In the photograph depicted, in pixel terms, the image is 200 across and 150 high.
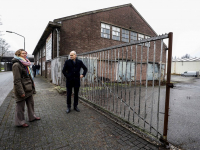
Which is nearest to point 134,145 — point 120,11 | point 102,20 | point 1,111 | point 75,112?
point 75,112

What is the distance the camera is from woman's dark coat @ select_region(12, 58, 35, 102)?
2.71 meters

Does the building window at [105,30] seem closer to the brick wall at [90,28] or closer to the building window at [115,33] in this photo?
the brick wall at [90,28]

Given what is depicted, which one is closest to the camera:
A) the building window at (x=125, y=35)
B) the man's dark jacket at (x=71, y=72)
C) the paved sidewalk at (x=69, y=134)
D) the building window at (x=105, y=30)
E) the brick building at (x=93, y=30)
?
the paved sidewalk at (x=69, y=134)

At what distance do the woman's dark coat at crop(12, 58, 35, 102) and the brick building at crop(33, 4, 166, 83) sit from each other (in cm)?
728

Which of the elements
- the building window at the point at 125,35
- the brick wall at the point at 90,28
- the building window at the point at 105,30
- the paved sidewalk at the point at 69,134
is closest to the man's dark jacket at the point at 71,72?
the paved sidewalk at the point at 69,134

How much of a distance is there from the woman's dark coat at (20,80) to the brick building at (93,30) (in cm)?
728

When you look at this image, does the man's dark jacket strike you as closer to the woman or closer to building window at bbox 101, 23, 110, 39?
the woman

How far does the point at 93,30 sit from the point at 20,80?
1005 centimetres

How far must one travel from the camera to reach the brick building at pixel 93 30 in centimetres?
1006

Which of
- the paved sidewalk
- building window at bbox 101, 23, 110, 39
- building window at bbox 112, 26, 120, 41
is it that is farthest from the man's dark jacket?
building window at bbox 112, 26, 120, 41

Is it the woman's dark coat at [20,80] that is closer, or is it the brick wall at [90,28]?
the woman's dark coat at [20,80]

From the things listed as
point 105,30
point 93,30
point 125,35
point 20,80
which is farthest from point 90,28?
point 20,80

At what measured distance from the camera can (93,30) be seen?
38.4 ft

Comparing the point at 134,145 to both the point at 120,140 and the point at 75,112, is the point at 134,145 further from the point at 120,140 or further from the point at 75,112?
the point at 75,112
